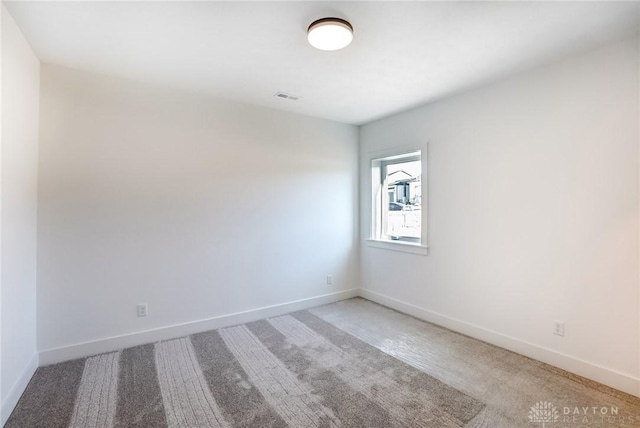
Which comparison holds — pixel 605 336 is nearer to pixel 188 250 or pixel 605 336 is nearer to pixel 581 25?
pixel 581 25

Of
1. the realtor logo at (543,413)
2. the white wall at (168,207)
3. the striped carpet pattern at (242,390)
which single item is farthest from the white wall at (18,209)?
the realtor logo at (543,413)

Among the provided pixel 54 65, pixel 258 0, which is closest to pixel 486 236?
pixel 258 0

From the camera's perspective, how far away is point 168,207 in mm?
2963

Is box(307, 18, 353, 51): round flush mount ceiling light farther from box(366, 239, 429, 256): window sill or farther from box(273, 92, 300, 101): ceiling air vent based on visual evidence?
box(366, 239, 429, 256): window sill

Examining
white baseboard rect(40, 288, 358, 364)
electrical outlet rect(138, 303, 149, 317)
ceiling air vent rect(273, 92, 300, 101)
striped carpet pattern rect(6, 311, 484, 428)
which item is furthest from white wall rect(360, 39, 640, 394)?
electrical outlet rect(138, 303, 149, 317)

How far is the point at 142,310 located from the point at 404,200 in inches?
128

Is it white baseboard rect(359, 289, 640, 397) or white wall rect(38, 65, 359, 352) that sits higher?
white wall rect(38, 65, 359, 352)

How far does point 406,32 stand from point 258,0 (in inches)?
39.0

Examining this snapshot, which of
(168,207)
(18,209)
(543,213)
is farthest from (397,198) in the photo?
(18,209)

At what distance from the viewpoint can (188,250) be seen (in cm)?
307

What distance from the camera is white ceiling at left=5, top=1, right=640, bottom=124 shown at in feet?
5.86

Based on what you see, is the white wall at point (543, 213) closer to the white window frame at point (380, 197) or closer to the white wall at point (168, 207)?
the white window frame at point (380, 197)

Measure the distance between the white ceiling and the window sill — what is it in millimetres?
1750

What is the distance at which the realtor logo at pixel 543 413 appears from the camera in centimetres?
183
